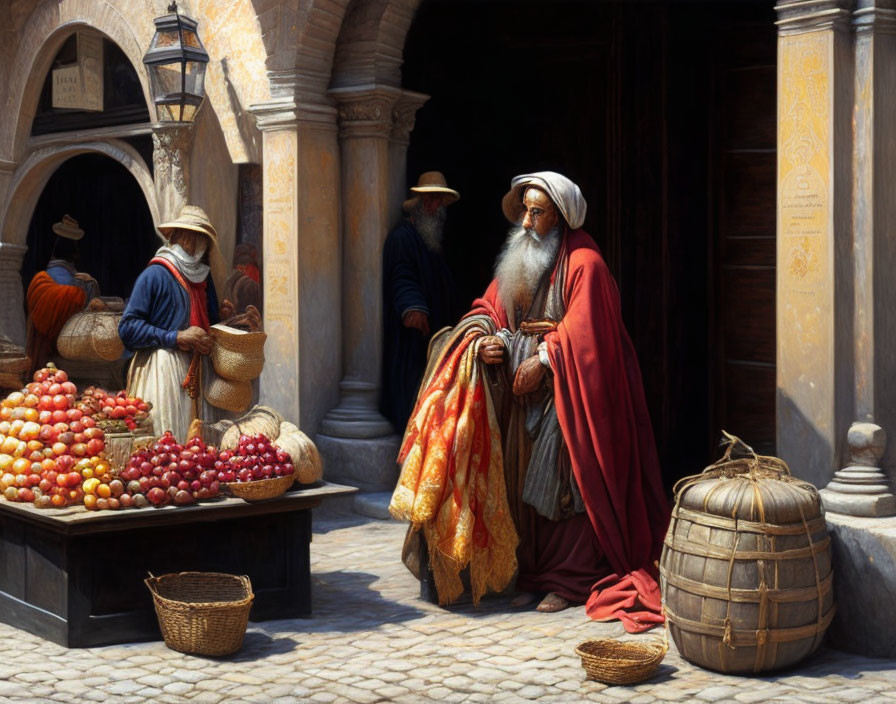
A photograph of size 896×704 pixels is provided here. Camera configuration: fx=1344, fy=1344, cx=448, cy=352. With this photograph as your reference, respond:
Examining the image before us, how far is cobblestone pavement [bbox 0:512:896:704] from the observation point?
530 cm

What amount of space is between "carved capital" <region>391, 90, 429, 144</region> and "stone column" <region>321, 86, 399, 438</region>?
0.12 metres

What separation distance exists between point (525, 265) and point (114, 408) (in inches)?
86.1

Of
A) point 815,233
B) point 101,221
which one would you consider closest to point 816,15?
point 815,233

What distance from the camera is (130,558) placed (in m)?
6.14

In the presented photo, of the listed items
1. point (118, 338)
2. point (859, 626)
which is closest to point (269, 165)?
point (118, 338)

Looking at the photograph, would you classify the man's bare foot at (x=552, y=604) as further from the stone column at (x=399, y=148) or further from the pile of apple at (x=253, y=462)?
the stone column at (x=399, y=148)

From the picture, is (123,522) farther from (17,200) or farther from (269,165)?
(17,200)

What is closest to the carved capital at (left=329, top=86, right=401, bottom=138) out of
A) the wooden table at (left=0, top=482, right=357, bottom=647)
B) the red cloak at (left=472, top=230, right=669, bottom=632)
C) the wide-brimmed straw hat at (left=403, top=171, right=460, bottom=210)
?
the wide-brimmed straw hat at (left=403, top=171, right=460, bottom=210)

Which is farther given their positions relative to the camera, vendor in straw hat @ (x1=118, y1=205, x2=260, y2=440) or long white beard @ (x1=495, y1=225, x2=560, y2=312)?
vendor in straw hat @ (x1=118, y1=205, x2=260, y2=440)

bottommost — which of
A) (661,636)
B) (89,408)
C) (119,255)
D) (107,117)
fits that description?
(661,636)

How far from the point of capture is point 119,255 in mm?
14562

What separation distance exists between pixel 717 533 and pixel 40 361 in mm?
6806

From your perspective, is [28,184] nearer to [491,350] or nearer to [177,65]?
[177,65]

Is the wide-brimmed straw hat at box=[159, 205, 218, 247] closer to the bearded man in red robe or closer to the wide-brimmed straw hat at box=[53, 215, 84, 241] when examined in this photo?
the bearded man in red robe
